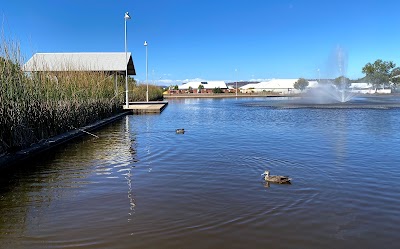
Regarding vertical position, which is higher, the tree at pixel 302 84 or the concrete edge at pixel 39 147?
the tree at pixel 302 84

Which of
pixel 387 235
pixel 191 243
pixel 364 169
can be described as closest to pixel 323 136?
pixel 364 169

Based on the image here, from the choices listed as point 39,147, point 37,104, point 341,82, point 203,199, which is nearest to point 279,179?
point 203,199

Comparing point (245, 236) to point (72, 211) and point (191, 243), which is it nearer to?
point (191, 243)

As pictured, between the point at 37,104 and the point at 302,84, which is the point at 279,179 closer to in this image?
the point at 37,104

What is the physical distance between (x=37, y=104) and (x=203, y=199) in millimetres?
6168

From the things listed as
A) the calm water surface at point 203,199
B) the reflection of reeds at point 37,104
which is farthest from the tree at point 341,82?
the calm water surface at point 203,199

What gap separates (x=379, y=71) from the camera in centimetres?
9431

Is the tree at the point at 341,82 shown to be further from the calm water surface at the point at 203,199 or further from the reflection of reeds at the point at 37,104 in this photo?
the calm water surface at the point at 203,199

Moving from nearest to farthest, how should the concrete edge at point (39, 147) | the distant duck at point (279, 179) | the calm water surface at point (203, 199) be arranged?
the calm water surface at point (203, 199), the distant duck at point (279, 179), the concrete edge at point (39, 147)

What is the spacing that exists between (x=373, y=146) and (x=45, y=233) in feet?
28.8

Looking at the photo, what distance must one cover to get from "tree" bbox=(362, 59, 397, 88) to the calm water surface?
92.4m

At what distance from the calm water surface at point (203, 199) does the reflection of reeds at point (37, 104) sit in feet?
2.43

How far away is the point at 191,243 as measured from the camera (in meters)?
4.01

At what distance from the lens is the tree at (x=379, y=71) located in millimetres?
92875
